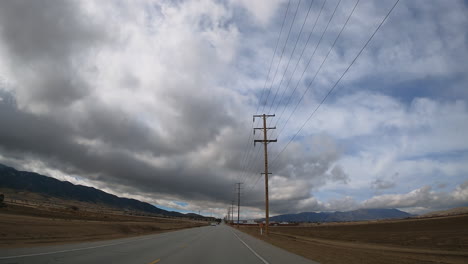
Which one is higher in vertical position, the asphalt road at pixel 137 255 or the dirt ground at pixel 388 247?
the asphalt road at pixel 137 255

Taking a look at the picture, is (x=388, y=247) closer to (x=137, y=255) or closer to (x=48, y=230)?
(x=137, y=255)

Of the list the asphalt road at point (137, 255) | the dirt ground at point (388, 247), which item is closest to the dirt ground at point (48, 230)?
the asphalt road at point (137, 255)

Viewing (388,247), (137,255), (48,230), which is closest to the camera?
(137,255)

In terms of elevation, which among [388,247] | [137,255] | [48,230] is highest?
[137,255]

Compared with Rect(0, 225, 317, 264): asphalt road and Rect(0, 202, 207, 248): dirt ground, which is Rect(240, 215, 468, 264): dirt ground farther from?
Rect(0, 202, 207, 248): dirt ground

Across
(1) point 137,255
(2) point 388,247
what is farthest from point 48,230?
(2) point 388,247

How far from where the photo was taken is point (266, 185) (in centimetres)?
4416

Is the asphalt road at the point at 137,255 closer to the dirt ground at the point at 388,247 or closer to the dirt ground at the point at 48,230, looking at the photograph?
the dirt ground at the point at 388,247

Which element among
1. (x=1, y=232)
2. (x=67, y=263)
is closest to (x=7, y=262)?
(x=67, y=263)

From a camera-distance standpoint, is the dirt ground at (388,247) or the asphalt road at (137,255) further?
the dirt ground at (388,247)

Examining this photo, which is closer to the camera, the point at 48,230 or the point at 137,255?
the point at 137,255

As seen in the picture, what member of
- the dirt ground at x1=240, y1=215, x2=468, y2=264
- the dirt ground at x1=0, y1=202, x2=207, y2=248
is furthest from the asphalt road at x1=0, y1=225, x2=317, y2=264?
the dirt ground at x1=0, y1=202, x2=207, y2=248

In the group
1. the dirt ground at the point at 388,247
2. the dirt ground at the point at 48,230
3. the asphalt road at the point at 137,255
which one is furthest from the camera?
the dirt ground at the point at 48,230

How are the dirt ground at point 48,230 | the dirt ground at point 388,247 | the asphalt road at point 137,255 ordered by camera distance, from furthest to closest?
the dirt ground at point 48,230
the dirt ground at point 388,247
the asphalt road at point 137,255
